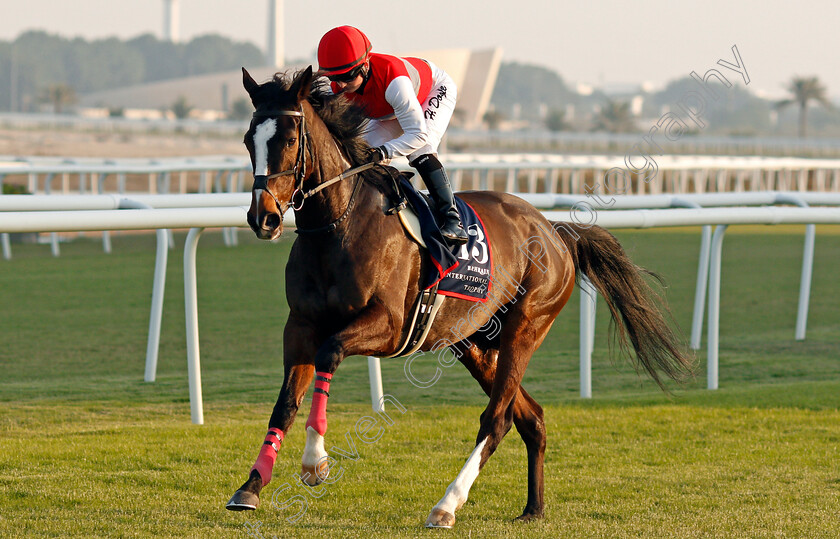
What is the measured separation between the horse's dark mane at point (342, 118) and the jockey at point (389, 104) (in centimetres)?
4

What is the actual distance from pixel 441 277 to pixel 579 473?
1.13 metres

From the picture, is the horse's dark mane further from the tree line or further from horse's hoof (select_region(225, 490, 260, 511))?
the tree line

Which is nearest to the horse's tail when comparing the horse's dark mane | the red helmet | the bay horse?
the bay horse

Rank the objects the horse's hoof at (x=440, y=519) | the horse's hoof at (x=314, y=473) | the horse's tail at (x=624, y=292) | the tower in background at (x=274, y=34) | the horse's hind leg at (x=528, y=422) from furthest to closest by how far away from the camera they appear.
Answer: the tower in background at (x=274, y=34) → the horse's tail at (x=624, y=292) → the horse's hind leg at (x=528, y=422) → the horse's hoof at (x=440, y=519) → the horse's hoof at (x=314, y=473)

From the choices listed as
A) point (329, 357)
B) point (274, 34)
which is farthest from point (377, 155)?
point (274, 34)

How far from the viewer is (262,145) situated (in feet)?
10.0

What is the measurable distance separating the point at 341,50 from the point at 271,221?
763mm

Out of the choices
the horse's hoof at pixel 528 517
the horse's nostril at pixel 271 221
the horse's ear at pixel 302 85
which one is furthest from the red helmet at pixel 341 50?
the horse's hoof at pixel 528 517

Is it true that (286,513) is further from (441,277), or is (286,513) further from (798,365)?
(798,365)

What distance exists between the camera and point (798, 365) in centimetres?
700

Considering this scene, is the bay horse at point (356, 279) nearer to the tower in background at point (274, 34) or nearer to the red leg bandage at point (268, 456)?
the red leg bandage at point (268, 456)

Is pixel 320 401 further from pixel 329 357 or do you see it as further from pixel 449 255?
pixel 449 255

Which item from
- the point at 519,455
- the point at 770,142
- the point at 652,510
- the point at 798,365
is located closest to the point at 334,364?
the point at 652,510

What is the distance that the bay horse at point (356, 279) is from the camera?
10.2 feet
